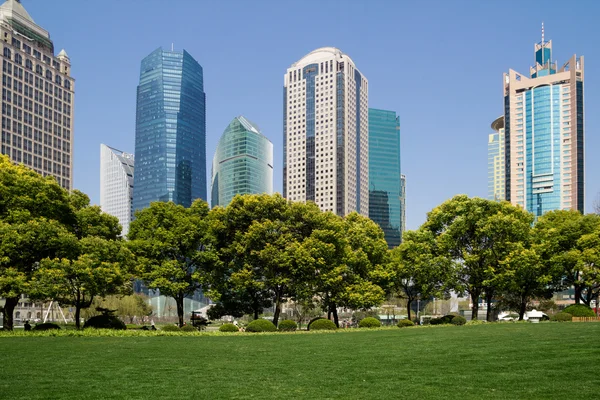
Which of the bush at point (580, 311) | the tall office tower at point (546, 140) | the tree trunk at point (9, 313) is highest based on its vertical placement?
the tall office tower at point (546, 140)

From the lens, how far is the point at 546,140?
596 feet

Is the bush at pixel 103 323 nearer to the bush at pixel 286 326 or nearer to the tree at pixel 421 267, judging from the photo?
the bush at pixel 286 326

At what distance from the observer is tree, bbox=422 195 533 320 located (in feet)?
181

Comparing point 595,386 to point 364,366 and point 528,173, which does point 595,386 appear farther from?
point 528,173

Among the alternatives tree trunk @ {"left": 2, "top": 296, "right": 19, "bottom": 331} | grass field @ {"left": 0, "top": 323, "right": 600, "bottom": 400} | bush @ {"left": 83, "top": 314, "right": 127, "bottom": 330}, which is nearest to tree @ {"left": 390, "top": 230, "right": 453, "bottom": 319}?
bush @ {"left": 83, "top": 314, "right": 127, "bottom": 330}

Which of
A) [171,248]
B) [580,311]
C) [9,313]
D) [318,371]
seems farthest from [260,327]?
[580,311]

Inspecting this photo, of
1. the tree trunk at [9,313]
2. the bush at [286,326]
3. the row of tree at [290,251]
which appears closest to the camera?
the tree trunk at [9,313]

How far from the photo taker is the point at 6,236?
39.7 meters

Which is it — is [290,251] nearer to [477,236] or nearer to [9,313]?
[477,236]

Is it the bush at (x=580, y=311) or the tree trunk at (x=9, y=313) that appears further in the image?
the bush at (x=580, y=311)

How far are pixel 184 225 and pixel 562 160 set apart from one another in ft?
509

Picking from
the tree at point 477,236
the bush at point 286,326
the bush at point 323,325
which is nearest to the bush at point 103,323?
the bush at point 286,326

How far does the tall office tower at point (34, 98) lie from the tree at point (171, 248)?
306 feet

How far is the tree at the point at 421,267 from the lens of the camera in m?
55.6
